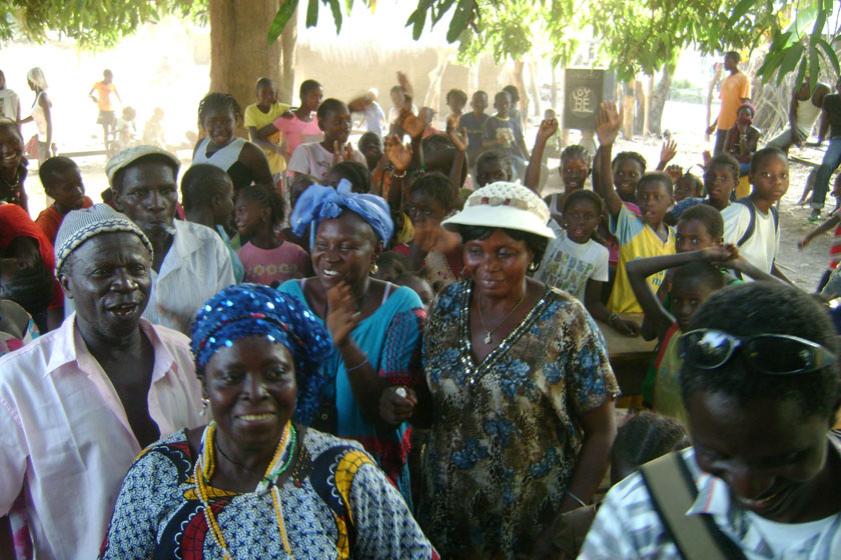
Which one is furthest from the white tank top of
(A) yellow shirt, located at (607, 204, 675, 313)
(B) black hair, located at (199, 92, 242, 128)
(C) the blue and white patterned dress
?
(C) the blue and white patterned dress

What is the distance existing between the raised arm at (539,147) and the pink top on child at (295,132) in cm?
285

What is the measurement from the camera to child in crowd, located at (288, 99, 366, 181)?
5.77 meters

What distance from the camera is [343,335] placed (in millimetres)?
2211

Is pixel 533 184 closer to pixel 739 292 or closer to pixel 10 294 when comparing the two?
pixel 10 294

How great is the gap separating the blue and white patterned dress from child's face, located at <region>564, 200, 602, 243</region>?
2.63m

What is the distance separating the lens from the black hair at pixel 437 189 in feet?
12.9

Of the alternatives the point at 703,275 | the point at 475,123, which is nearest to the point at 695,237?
the point at 703,275

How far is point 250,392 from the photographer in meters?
1.70

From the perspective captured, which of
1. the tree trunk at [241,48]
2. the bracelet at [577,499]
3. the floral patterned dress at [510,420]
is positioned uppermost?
the tree trunk at [241,48]

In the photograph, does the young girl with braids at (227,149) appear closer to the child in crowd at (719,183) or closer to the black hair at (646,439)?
the child in crowd at (719,183)

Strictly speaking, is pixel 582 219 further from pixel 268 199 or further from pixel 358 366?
pixel 358 366

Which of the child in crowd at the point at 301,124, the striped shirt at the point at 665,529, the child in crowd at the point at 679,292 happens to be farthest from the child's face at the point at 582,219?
the child in crowd at the point at 301,124

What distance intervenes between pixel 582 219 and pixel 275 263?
1.66 metres

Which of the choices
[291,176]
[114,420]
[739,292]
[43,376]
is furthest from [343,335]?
[291,176]
